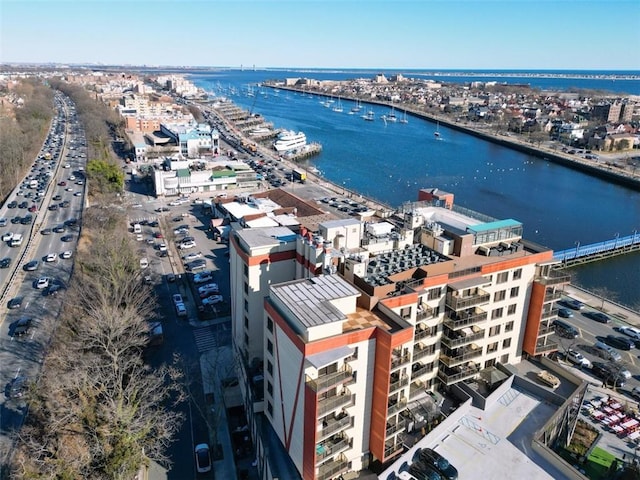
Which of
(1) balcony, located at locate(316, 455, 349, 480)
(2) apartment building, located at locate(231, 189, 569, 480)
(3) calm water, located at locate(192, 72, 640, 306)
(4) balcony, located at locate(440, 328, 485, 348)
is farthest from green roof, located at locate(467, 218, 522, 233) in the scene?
(3) calm water, located at locate(192, 72, 640, 306)

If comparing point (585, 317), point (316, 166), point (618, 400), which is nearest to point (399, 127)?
point (316, 166)

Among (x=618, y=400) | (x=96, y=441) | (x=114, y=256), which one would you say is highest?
(x=114, y=256)

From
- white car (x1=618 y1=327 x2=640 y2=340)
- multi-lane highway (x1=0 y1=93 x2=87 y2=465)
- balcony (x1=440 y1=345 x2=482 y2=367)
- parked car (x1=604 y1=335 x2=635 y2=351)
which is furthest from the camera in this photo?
white car (x1=618 y1=327 x2=640 y2=340)

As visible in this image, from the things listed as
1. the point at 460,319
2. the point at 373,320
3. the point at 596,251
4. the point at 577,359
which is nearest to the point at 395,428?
the point at 373,320

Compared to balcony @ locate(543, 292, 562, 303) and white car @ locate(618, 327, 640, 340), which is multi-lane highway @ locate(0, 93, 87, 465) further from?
white car @ locate(618, 327, 640, 340)

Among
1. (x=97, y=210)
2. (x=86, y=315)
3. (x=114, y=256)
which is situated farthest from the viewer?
(x=97, y=210)

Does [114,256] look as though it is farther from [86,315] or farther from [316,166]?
[316,166]

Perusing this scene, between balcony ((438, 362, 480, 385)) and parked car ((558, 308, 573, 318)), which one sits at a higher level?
balcony ((438, 362, 480, 385))
